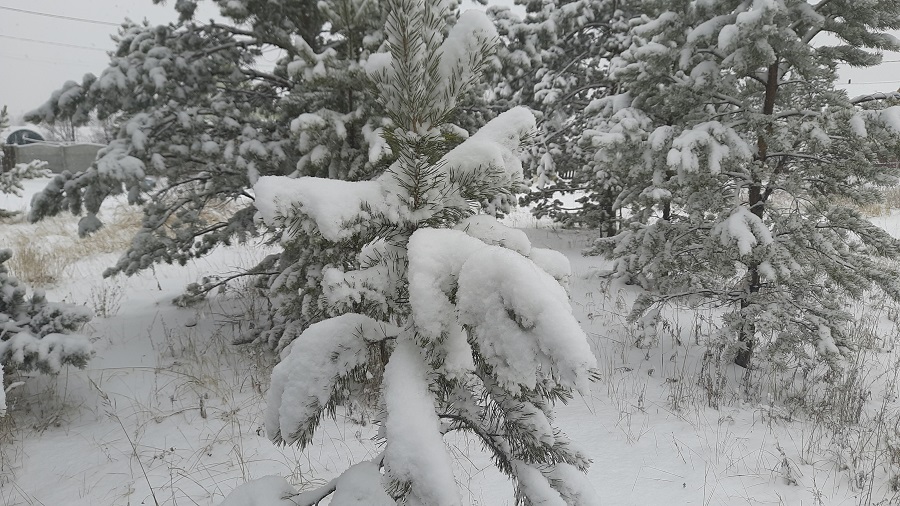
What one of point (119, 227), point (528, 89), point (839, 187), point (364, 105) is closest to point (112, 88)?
point (364, 105)

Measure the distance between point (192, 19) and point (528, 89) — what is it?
6297 mm

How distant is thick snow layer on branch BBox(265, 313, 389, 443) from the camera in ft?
4.02

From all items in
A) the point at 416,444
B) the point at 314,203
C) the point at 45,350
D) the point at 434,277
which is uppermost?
the point at 314,203

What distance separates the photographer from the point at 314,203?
1.19m

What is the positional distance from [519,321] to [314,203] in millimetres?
609

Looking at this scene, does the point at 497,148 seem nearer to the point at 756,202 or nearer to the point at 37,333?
the point at 756,202

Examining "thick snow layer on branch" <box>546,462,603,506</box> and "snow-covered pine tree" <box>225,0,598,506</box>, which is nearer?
"snow-covered pine tree" <box>225,0,598,506</box>

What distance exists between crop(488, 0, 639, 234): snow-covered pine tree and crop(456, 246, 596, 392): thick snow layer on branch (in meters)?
6.70

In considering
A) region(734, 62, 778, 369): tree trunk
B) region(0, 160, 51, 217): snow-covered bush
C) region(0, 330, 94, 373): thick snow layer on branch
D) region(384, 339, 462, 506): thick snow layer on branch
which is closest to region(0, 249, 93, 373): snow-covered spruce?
region(0, 330, 94, 373): thick snow layer on branch

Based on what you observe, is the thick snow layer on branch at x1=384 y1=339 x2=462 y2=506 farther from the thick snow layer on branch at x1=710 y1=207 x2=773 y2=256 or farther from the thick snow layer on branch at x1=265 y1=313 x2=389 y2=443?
the thick snow layer on branch at x1=710 y1=207 x2=773 y2=256

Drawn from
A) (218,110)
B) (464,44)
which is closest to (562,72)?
(218,110)

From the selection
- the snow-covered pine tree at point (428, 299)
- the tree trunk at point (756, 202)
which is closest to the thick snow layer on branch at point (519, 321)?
the snow-covered pine tree at point (428, 299)

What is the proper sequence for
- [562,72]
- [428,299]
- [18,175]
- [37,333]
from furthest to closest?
[562,72]
[18,175]
[37,333]
[428,299]

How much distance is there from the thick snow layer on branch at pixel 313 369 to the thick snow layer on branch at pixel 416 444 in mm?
169
